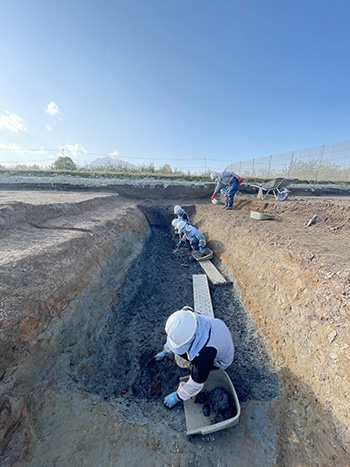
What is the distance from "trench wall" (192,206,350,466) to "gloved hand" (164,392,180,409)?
48.8 inches

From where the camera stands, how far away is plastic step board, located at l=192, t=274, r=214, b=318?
161 inches

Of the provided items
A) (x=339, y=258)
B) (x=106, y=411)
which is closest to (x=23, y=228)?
(x=106, y=411)

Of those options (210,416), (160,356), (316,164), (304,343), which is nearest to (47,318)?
(160,356)

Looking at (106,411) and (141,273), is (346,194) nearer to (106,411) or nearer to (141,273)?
(141,273)

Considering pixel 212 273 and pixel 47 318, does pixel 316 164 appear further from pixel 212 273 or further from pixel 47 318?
pixel 47 318

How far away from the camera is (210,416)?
2.37 metres

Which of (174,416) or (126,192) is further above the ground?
(126,192)

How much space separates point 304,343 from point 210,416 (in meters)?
1.64

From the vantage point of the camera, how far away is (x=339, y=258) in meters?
3.33

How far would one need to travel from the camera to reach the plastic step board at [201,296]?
4.09 metres

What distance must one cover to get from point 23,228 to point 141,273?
3174mm

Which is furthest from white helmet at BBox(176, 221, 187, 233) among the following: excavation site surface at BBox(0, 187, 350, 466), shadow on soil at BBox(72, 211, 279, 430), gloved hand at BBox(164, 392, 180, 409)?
gloved hand at BBox(164, 392, 180, 409)

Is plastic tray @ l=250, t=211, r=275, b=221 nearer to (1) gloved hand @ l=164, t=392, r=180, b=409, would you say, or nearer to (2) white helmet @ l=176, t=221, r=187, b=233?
(2) white helmet @ l=176, t=221, r=187, b=233

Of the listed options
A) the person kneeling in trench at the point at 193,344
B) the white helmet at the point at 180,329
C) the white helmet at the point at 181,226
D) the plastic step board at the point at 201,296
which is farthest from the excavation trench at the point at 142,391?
the white helmet at the point at 181,226
